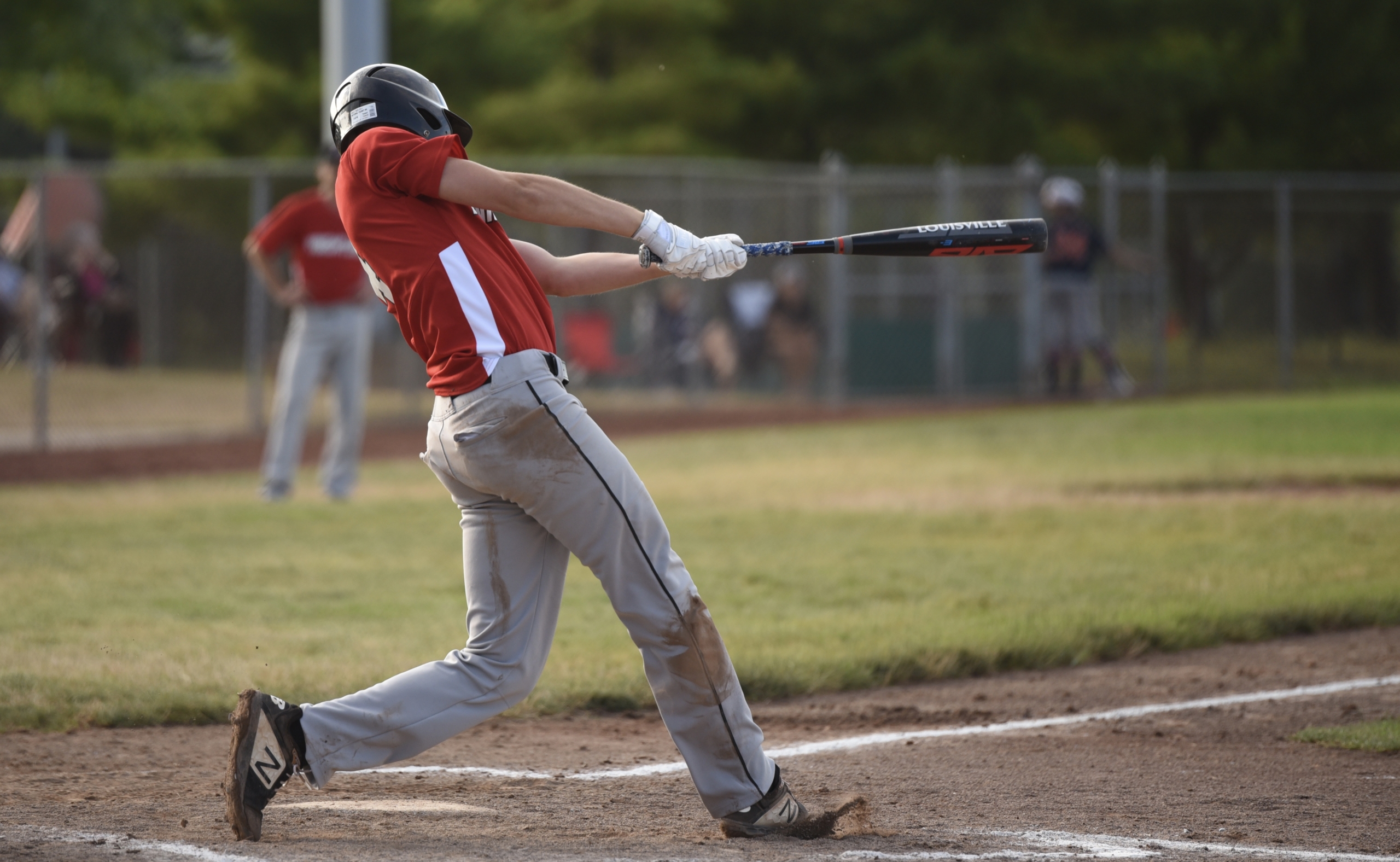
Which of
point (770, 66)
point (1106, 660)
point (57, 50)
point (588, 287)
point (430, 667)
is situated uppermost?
point (770, 66)

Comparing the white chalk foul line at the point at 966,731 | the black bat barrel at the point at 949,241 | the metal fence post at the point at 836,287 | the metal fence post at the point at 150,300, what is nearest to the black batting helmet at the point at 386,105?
the black bat barrel at the point at 949,241

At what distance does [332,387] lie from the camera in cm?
1059

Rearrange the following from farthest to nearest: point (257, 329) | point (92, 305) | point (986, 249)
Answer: point (92, 305) → point (257, 329) → point (986, 249)

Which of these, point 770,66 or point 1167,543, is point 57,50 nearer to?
point 770,66

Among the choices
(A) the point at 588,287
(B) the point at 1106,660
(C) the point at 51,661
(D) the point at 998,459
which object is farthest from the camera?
(D) the point at 998,459

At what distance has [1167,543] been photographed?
28.1 ft

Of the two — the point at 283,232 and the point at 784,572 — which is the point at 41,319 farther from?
the point at 784,572

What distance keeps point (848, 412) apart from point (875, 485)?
662 cm

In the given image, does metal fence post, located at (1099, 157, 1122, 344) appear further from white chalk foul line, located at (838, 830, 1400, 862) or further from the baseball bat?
white chalk foul line, located at (838, 830, 1400, 862)

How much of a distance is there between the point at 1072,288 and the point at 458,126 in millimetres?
13384

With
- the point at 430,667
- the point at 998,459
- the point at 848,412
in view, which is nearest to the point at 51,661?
the point at 430,667

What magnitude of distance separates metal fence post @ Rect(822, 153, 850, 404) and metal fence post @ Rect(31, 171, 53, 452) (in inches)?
328

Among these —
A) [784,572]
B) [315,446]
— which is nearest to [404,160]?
[784,572]

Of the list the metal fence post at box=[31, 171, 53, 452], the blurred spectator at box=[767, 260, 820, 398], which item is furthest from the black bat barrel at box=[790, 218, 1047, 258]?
the blurred spectator at box=[767, 260, 820, 398]
